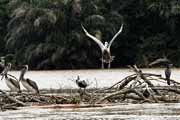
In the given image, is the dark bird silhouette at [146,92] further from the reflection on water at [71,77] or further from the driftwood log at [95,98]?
the reflection on water at [71,77]

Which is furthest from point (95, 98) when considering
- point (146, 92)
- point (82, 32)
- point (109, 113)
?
point (82, 32)

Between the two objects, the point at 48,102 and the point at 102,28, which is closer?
the point at 48,102

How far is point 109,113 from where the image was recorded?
1591cm

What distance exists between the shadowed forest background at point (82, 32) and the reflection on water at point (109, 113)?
111ft

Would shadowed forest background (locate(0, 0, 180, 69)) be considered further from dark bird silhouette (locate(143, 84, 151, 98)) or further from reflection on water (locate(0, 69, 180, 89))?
dark bird silhouette (locate(143, 84, 151, 98))

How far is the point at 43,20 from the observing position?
51938 mm

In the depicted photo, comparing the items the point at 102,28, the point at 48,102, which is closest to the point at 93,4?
the point at 102,28

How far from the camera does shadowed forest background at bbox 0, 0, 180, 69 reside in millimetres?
51625

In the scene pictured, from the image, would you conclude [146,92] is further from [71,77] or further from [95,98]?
[71,77]

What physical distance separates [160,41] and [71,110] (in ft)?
123

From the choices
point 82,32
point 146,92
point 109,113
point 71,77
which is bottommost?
point 71,77

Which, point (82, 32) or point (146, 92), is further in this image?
point (82, 32)

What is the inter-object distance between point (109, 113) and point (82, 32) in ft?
122

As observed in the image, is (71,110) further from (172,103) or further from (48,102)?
(172,103)
